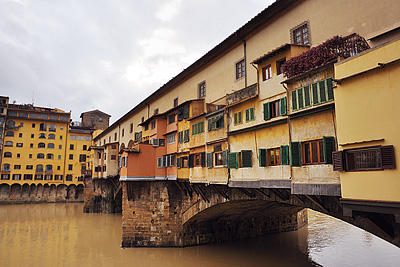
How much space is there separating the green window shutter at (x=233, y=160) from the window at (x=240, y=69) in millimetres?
5751

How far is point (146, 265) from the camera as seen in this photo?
809 inches

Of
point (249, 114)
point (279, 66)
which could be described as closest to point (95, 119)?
point (249, 114)

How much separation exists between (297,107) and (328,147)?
2190 millimetres

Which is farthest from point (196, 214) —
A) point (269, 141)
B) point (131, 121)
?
point (131, 121)

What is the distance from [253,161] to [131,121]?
96.5 feet

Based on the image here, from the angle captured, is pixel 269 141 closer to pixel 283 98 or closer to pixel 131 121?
pixel 283 98

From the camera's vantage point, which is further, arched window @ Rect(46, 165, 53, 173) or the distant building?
the distant building

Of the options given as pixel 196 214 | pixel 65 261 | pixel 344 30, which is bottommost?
pixel 65 261

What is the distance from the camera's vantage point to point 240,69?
1955cm

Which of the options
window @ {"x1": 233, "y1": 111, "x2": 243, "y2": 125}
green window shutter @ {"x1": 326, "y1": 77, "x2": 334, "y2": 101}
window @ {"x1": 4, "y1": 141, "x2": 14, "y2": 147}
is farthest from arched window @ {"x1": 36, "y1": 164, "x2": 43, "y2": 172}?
green window shutter @ {"x1": 326, "y1": 77, "x2": 334, "y2": 101}

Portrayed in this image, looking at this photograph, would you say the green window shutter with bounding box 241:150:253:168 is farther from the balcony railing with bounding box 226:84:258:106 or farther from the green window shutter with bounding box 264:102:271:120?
the balcony railing with bounding box 226:84:258:106

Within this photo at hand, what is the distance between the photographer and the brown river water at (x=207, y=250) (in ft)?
69.7

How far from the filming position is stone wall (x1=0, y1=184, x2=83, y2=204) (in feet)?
206

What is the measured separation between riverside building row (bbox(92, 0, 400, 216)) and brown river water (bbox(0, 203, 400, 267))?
20.9ft
